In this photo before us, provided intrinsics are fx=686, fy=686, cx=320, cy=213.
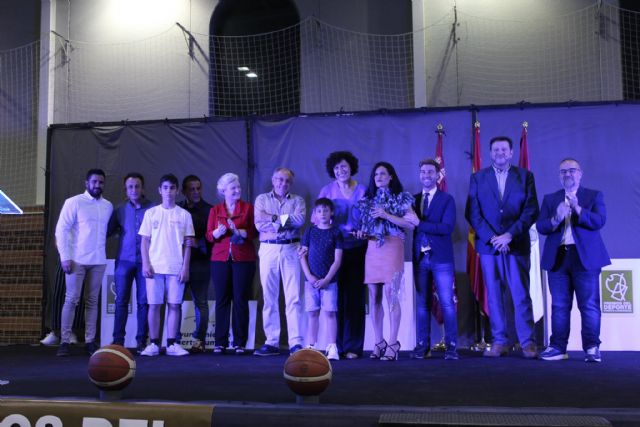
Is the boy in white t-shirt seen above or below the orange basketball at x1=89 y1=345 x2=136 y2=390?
above

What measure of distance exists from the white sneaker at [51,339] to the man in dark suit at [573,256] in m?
4.75

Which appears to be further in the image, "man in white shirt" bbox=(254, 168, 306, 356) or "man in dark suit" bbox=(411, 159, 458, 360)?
"man in white shirt" bbox=(254, 168, 306, 356)

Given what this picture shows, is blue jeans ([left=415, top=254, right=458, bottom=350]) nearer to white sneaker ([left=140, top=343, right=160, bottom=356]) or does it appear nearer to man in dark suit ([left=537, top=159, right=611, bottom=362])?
man in dark suit ([left=537, top=159, right=611, bottom=362])

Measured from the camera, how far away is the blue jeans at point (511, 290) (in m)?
5.32

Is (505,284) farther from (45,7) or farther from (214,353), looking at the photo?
(45,7)

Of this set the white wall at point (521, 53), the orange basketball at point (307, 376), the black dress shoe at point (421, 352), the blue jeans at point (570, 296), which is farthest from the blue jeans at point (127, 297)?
the white wall at point (521, 53)

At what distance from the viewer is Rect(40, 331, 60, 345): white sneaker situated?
6.96 metres

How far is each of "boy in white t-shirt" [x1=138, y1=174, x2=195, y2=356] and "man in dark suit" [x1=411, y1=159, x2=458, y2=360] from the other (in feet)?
6.52

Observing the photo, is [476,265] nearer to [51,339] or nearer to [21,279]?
[51,339]


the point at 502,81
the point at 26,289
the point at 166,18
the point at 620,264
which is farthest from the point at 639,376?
the point at 166,18

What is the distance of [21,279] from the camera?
750 centimetres

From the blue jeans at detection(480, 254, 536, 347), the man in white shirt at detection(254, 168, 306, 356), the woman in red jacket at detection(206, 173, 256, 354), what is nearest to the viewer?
the blue jeans at detection(480, 254, 536, 347)

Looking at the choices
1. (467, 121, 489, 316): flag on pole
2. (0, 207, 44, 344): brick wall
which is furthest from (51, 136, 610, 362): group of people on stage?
(0, 207, 44, 344): brick wall

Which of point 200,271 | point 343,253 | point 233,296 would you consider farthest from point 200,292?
point 343,253
